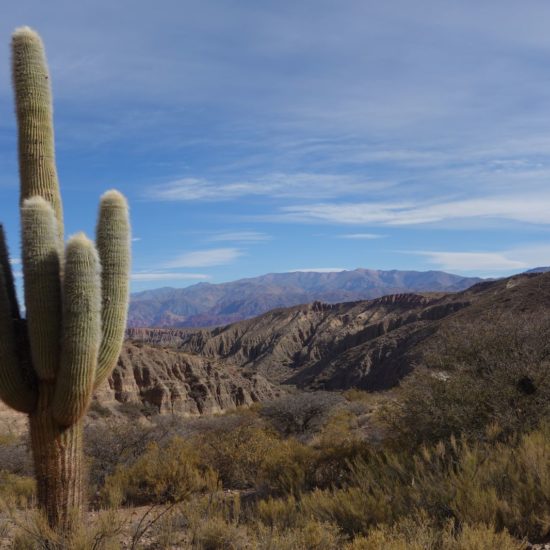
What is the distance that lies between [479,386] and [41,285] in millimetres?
6783

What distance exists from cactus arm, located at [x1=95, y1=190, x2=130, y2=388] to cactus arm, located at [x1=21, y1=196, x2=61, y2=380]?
49 centimetres

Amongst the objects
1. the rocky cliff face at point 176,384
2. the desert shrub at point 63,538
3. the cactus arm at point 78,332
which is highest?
the cactus arm at point 78,332

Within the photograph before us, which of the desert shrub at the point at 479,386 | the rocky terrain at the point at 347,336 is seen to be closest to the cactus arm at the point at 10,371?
the desert shrub at the point at 479,386

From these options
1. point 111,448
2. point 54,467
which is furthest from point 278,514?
point 111,448

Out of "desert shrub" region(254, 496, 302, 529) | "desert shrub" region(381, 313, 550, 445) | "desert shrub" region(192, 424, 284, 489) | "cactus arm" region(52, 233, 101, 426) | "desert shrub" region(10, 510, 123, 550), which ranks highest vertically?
"cactus arm" region(52, 233, 101, 426)

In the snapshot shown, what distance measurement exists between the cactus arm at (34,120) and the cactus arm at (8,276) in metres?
0.55

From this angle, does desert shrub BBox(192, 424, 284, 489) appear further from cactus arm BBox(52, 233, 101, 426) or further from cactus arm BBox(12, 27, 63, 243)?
cactus arm BBox(12, 27, 63, 243)

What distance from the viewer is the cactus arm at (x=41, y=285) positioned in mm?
5547

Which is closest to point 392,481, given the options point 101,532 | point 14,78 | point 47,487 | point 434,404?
point 434,404

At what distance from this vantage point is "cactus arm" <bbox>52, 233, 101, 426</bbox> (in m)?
5.42

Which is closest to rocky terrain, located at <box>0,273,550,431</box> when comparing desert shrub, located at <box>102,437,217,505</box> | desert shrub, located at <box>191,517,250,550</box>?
desert shrub, located at <box>102,437,217,505</box>

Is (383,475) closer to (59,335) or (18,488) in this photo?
(59,335)

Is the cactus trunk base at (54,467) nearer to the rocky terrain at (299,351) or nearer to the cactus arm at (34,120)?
the cactus arm at (34,120)

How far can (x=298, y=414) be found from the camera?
1653 centimetres
